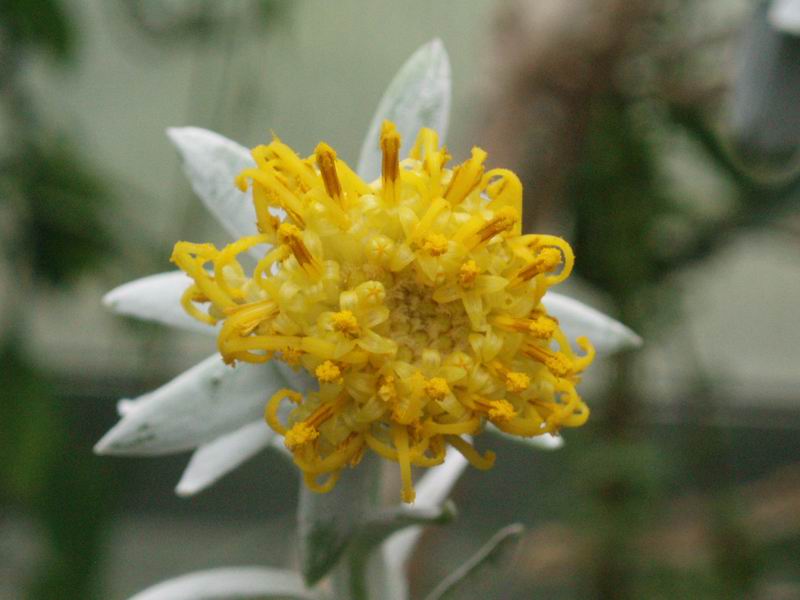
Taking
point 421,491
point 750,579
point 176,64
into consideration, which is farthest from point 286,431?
point 176,64

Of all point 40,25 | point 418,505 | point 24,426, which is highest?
point 418,505

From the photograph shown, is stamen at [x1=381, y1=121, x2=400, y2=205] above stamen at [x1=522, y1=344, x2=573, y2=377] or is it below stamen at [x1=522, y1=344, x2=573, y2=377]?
above

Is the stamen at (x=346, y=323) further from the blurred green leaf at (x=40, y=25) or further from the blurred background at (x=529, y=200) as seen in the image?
the blurred green leaf at (x=40, y=25)

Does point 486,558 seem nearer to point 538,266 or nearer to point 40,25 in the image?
point 538,266

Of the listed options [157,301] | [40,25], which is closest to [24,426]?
[40,25]

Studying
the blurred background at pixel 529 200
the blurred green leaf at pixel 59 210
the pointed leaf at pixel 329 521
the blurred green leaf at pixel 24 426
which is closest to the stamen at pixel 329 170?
the pointed leaf at pixel 329 521

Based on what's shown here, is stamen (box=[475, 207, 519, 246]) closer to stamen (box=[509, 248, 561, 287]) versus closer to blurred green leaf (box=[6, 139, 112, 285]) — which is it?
stamen (box=[509, 248, 561, 287])

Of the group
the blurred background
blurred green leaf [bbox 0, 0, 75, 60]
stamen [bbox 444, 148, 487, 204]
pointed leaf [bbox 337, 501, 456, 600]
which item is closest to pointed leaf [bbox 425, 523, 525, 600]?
pointed leaf [bbox 337, 501, 456, 600]
